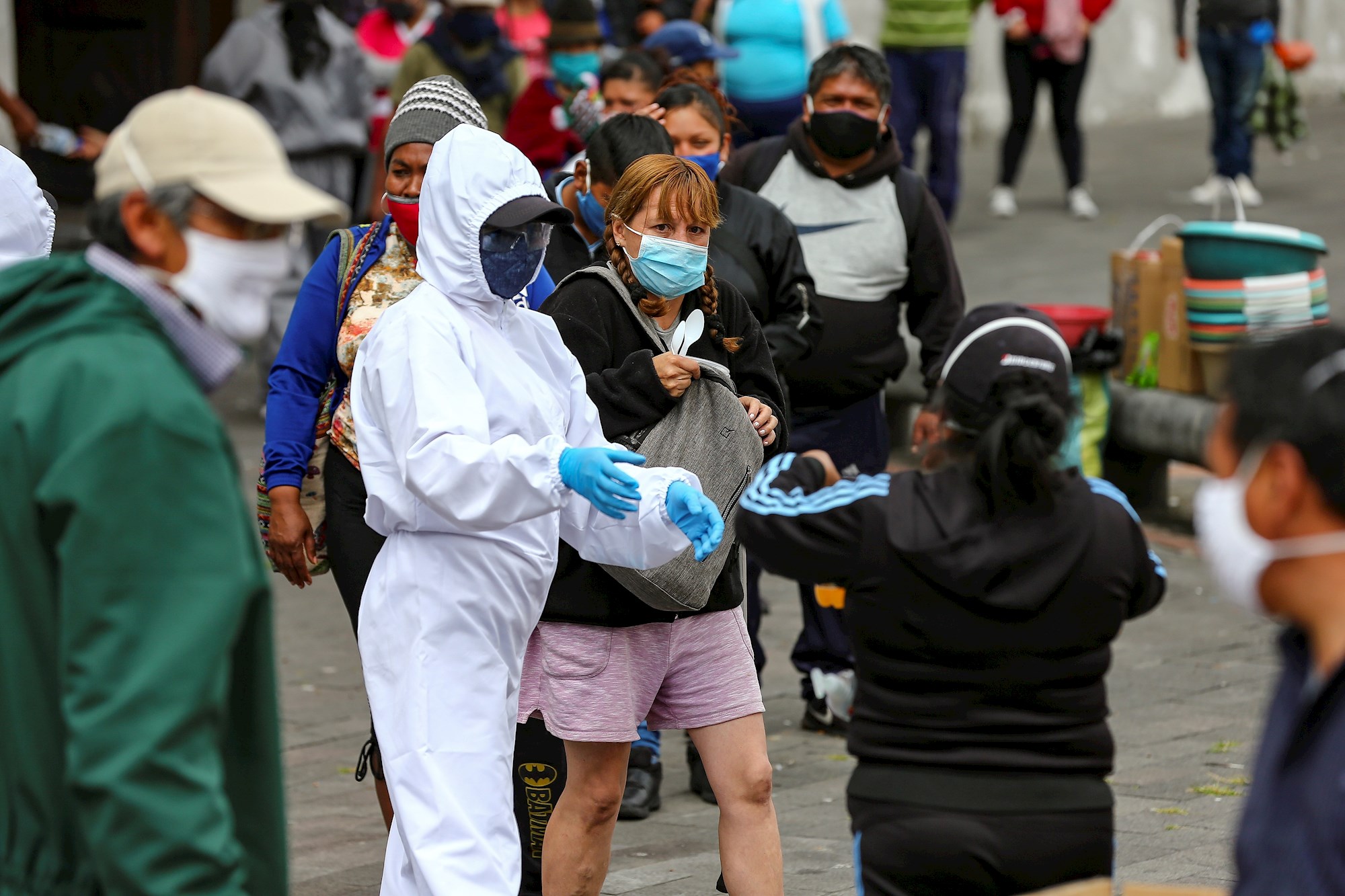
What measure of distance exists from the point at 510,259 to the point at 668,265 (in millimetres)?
719

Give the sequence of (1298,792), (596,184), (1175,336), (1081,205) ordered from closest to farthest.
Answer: (1298,792)
(596,184)
(1175,336)
(1081,205)

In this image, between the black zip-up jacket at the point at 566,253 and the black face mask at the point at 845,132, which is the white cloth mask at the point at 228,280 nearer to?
the black zip-up jacket at the point at 566,253

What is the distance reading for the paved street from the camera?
496cm

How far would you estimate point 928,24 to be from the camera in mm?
11773

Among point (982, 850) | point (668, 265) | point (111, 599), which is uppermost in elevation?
point (111, 599)

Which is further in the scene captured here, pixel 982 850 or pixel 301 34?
pixel 301 34

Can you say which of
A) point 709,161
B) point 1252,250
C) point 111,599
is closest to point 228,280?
point 111,599

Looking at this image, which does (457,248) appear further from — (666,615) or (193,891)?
(193,891)

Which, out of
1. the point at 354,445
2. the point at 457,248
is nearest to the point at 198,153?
the point at 457,248

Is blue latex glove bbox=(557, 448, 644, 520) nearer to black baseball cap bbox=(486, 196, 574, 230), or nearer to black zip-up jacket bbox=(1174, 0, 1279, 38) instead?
black baseball cap bbox=(486, 196, 574, 230)

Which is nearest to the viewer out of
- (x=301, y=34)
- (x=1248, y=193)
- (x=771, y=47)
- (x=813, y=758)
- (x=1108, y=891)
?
(x=1108, y=891)

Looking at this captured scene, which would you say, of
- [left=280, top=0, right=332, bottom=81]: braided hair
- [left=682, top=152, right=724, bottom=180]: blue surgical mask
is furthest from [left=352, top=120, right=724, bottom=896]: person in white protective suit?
[left=280, top=0, right=332, bottom=81]: braided hair

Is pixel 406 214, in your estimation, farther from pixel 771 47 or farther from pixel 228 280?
pixel 771 47

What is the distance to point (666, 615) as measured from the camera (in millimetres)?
4328
